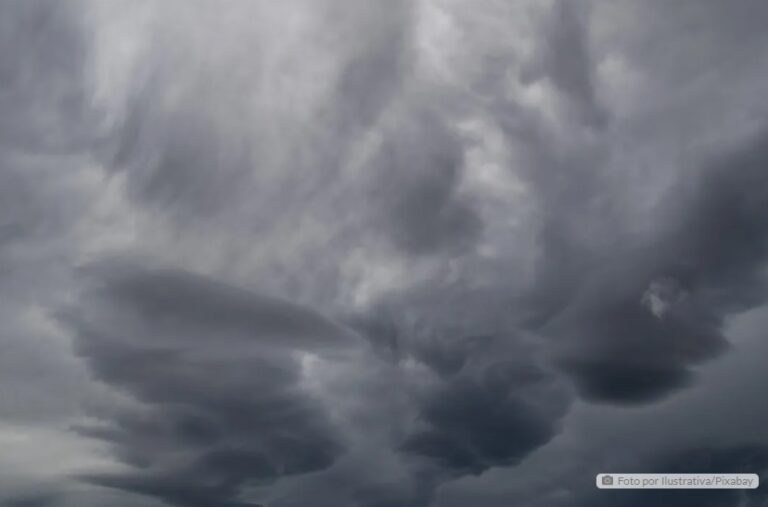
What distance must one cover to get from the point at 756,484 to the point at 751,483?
1.32 m

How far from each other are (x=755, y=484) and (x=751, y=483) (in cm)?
132

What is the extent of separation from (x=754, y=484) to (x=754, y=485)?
179cm

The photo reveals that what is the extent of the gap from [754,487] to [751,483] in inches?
195

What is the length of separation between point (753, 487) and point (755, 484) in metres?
4.18

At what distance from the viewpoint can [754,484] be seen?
198 m

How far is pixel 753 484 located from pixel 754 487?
361cm

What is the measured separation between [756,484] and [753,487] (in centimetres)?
444

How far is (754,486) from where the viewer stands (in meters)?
195

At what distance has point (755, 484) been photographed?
198500 mm

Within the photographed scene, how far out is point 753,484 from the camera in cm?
19838

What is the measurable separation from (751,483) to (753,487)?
A: 5.17 m

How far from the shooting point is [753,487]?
19488 centimetres

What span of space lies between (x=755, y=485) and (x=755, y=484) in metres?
1.79

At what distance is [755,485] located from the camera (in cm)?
19688
